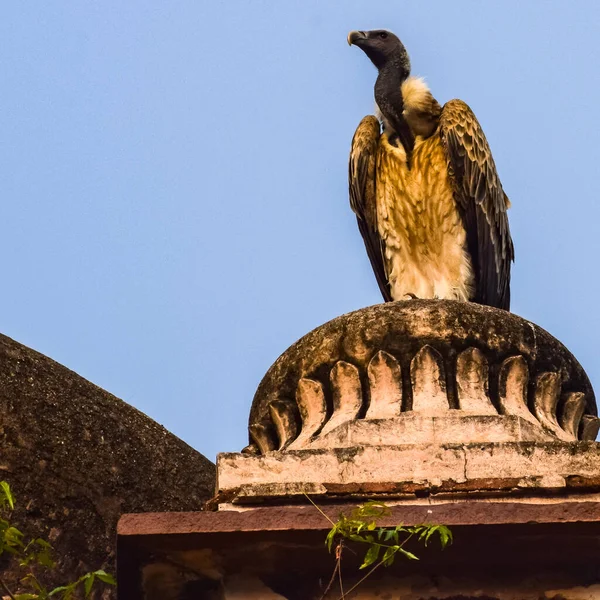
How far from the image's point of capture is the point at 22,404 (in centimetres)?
725

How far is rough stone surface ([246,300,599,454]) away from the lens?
634cm

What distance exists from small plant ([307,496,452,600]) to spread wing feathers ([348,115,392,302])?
12.9ft

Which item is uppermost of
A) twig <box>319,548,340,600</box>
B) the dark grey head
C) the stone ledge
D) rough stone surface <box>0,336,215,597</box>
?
the dark grey head

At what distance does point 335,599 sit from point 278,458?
65 centimetres

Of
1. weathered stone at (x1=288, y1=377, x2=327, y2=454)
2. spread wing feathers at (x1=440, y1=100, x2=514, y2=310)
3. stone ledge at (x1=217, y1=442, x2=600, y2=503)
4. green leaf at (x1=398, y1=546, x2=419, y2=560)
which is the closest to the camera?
green leaf at (x1=398, y1=546, x2=419, y2=560)

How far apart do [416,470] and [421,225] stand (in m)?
3.29

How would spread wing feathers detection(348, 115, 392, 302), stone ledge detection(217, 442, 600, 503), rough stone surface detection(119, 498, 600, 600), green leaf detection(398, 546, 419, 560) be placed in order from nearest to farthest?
green leaf detection(398, 546, 419, 560) → rough stone surface detection(119, 498, 600, 600) → stone ledge detection(217, 442, 600, 503) → spread wing feathers detection(348, 115, 392, 302)

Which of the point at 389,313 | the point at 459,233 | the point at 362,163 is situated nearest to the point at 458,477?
the point at 389,313

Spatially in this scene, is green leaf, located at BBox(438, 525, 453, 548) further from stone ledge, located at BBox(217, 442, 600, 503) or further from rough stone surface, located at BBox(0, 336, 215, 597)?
rough stone surface, located at BBox(0, 336, 215, 597)

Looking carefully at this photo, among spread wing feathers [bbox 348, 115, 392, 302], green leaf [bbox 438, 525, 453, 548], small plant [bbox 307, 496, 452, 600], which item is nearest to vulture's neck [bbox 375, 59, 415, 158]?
spread wing feathers [bbox 348, 115, 392, 302]

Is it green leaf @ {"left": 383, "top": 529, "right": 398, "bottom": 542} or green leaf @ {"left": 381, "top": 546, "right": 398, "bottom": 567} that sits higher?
green leaf @ {"left": 383, "top": 529, "right": 398, "bottom": 542}

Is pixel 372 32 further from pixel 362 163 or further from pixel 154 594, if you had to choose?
pixel 154 594

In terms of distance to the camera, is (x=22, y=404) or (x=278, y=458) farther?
(x=22, y=404)

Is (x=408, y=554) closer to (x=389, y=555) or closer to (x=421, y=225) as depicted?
(x=389, y=555)
